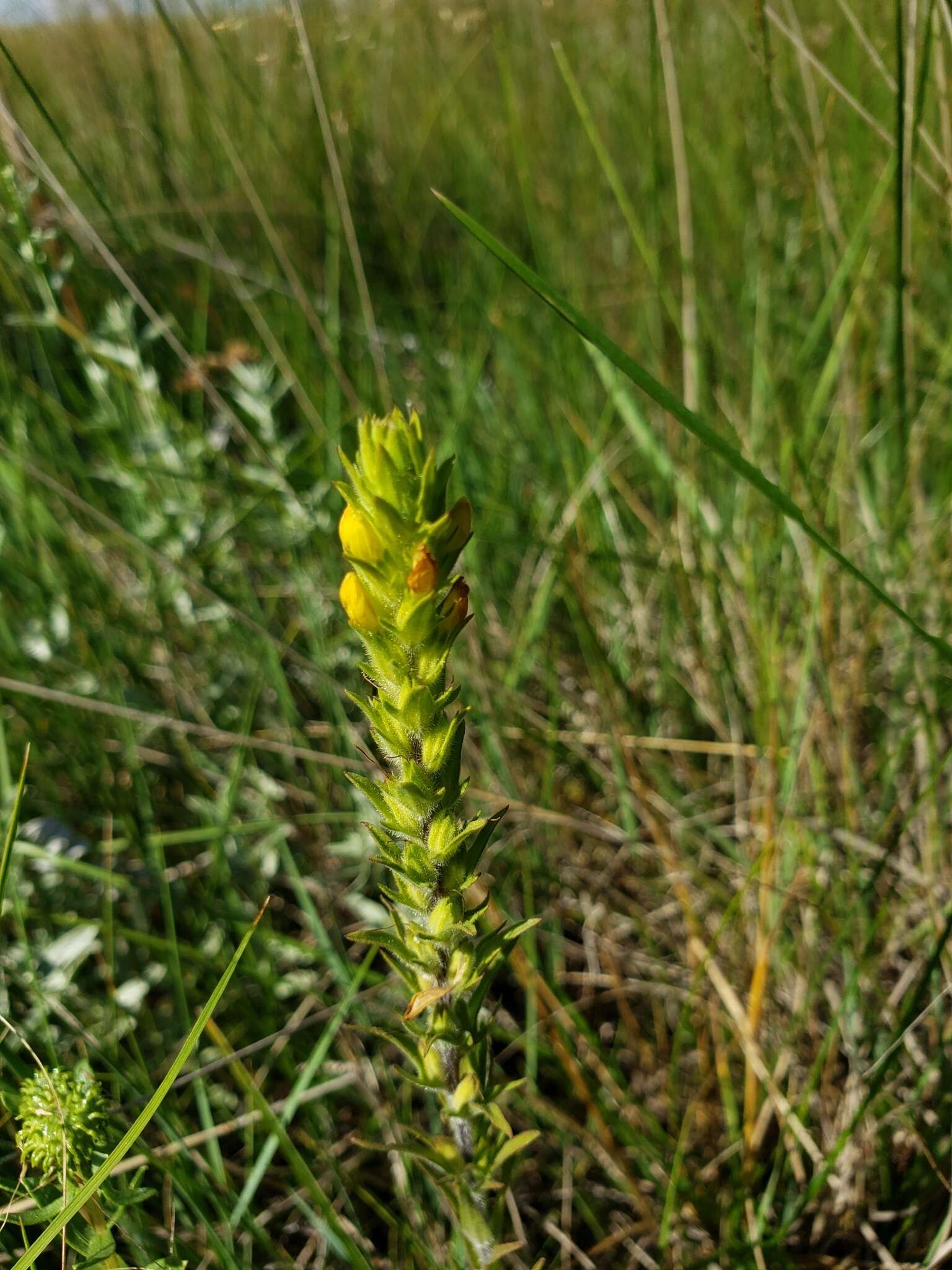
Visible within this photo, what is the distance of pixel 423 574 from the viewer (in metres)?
0.66

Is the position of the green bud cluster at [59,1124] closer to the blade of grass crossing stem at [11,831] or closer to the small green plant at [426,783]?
the blade of grass crossing stem at [11,831]

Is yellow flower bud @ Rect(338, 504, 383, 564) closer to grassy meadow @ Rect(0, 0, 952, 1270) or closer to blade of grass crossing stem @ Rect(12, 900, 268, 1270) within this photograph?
blade of grass crossing stem @ Rect(12, 900, 268, 1270)

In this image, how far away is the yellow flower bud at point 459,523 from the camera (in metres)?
0.70

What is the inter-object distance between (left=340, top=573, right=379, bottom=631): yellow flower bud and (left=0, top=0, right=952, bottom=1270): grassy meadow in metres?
0.44

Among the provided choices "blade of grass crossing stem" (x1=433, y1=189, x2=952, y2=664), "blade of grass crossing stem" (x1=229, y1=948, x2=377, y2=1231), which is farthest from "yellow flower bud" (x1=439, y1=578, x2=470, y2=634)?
"blade of grass crossing stem" (x1=229, y1=948, x2=377, y2=1231)

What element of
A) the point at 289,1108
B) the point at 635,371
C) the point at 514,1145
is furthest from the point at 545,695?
the point at 635,371

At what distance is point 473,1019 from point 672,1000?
945mm

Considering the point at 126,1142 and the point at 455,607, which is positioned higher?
the point at 455,607

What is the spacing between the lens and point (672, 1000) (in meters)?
1.64

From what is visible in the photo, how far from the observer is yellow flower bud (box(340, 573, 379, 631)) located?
69cm

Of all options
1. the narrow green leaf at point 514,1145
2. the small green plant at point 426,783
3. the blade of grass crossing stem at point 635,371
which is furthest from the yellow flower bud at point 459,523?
the narrow green leaf at point 514,1145

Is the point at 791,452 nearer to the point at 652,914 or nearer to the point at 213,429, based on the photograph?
the point at 652,914

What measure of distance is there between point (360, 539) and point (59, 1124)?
0.60 meters

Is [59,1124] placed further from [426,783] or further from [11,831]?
[426,783]
